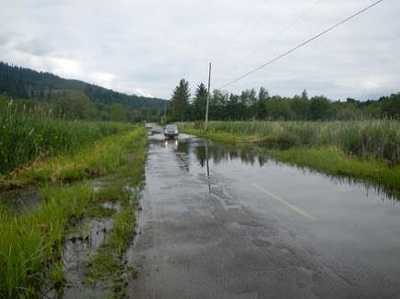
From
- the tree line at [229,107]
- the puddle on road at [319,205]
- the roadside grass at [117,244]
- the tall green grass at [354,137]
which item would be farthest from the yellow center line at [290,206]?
the tree line at [229,107]

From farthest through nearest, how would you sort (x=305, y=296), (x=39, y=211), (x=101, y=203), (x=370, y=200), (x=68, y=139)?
(x=68, y=139) < (x=370, y=200) < (x=101, y=203) < (x=39, y=211) < (x=305, y=296)

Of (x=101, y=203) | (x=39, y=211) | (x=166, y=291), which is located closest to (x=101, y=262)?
(x=166, y=291)

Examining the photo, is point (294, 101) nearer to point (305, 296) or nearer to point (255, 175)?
point (255, 175)

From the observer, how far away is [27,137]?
11.6 metres

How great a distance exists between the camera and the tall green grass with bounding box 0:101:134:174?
34.9ft

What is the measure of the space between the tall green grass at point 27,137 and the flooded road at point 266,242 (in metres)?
4.70

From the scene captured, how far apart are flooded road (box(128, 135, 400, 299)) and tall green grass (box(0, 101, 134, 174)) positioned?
4.70 m

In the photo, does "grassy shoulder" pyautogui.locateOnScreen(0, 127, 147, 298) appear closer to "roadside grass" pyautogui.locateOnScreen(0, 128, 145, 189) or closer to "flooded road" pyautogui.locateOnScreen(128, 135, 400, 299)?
"roadside grass" pyautogui.locateOnScreen(0, 128, 145, 189)

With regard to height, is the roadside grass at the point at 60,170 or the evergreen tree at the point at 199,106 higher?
the evergreen tree at the point at 199,106

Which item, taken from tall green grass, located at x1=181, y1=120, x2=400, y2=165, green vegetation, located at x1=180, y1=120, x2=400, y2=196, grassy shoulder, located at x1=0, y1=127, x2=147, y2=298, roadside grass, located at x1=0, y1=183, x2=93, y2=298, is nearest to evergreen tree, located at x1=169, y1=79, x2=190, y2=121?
tall green grass, located at x1=181, y1=120, x2=400, y2=165

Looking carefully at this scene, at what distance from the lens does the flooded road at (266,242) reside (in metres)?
3.83

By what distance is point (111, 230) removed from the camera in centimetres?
567

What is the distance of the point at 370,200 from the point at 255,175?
4176mm

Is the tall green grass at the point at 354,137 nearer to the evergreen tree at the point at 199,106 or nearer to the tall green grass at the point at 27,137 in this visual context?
the tall green grass at the point at 27,137
